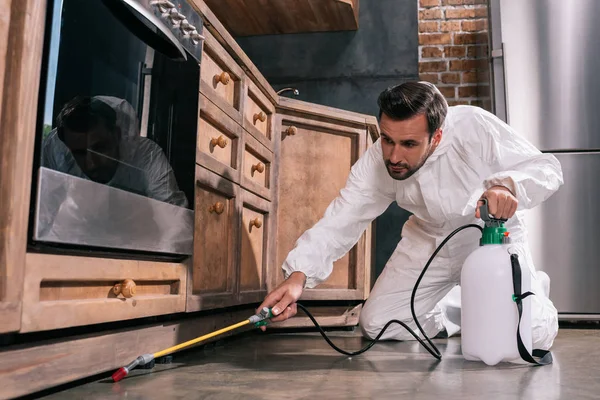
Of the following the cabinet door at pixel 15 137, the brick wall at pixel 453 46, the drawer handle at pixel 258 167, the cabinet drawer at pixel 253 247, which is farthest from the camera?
the brick wall at pixel 453 46

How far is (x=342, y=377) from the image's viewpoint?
1347 mm

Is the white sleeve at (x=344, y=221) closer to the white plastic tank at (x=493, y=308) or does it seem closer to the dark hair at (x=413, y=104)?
the dark hair at (x=413, y=104)

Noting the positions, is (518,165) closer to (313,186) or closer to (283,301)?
(283,301)

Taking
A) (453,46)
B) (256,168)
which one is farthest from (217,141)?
(453,46)

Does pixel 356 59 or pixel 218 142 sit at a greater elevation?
pixel 356 59

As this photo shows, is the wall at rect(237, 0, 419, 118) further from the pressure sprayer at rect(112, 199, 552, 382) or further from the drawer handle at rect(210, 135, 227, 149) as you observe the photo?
the pressure sprayer at rect(112, 199, 552, 382)

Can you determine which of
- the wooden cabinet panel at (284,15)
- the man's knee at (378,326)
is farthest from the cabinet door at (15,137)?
the wooden cabinet panel at (284,15)

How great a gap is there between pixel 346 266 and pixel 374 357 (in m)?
0.91

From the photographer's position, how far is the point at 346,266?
261cm

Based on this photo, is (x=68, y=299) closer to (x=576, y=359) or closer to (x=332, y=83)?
(x=576, y=359)

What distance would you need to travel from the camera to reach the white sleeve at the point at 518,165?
1.61 meters

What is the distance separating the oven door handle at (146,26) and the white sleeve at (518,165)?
0.85 metres

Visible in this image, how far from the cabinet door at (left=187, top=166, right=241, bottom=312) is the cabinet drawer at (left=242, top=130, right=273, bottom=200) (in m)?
0.15

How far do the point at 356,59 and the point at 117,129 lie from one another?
2343 mm
